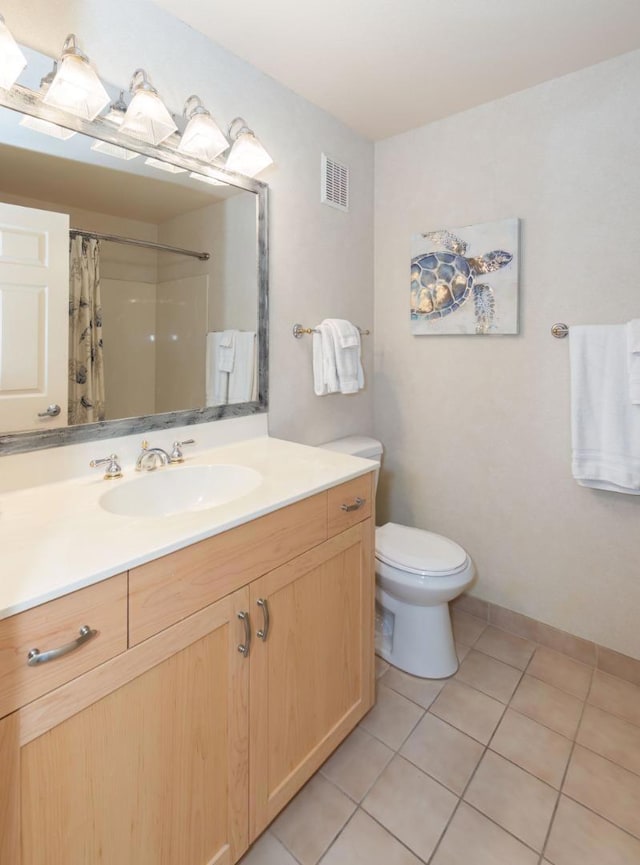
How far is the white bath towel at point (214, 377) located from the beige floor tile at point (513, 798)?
1.44 meters

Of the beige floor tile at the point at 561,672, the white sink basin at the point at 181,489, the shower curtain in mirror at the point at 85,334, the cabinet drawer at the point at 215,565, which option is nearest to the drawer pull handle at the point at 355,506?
the cabinet drawer at the point at 215,565

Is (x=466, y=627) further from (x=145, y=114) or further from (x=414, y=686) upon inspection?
(x=145, y=114)

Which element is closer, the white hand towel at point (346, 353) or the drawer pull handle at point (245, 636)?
the drawer pull handle at point (245, 636)

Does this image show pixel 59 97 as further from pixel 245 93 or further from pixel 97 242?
pixel 245 93

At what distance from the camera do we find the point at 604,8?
1.35m

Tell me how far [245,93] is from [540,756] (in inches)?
96.3

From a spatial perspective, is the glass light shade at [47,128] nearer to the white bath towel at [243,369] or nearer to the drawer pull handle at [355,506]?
the white bath towel at [243,369]

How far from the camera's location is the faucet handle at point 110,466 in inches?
49.9

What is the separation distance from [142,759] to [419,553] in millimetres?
1180

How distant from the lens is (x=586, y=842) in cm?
115

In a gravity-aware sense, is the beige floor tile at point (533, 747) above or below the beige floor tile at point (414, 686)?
below

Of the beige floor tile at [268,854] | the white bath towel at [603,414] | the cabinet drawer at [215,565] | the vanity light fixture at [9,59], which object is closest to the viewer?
the cabinet drawer at [215,565]

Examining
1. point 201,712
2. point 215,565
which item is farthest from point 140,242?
point 201,712

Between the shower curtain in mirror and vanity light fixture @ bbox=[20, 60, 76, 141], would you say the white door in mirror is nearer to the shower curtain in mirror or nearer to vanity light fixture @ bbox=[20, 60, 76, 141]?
the shower curtain in mirror
